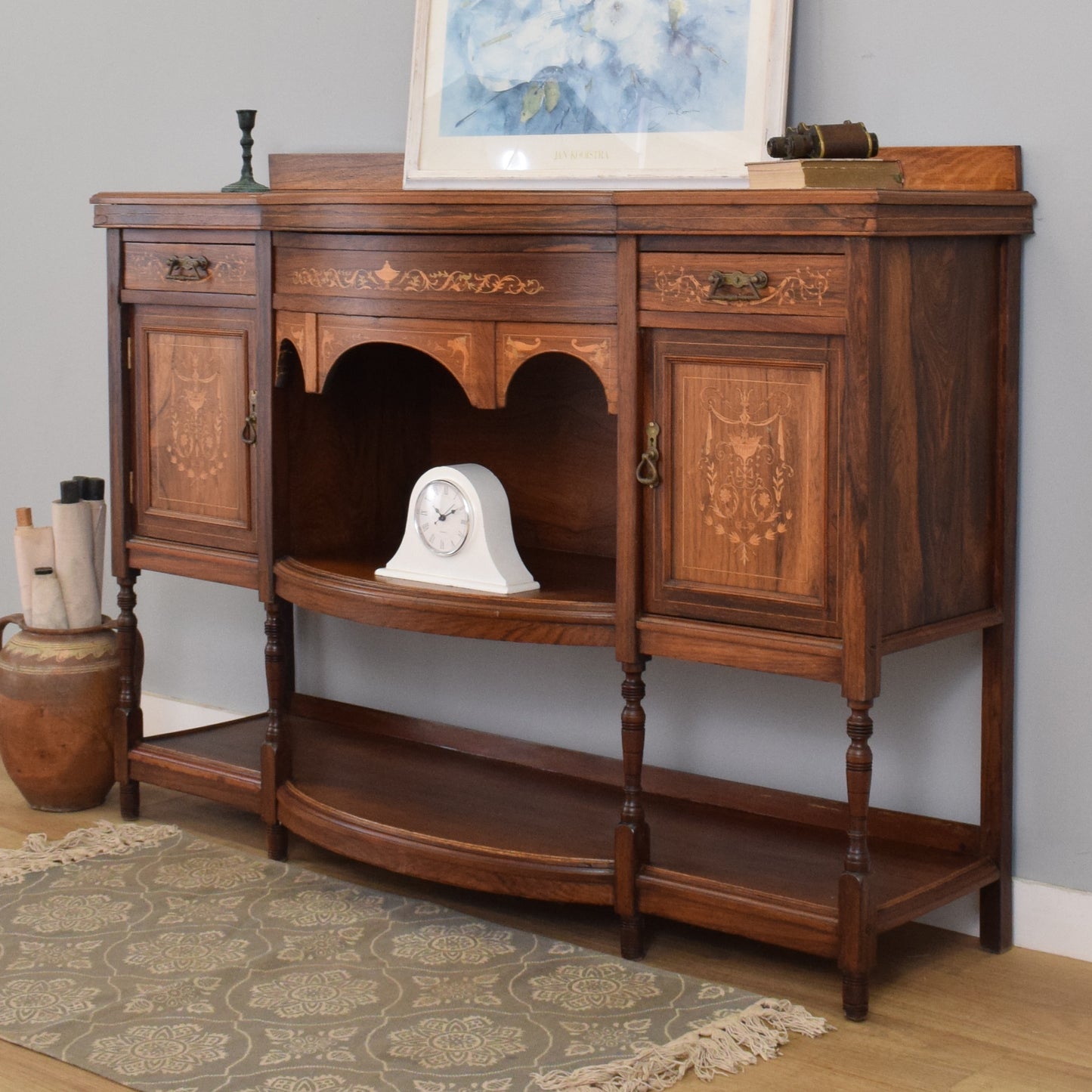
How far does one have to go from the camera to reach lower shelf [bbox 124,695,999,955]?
278 centimetres

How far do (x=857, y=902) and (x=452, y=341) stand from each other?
1.17 meters

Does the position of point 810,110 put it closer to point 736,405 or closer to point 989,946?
point 736,405

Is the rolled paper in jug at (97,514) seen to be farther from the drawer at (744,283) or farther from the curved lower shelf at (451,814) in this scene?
the drawer at (744,283)

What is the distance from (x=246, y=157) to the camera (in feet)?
11.6

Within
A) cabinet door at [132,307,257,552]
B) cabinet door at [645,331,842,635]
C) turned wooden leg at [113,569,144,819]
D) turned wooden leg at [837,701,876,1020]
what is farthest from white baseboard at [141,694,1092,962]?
turned wooden leg at [113,569,144,819]

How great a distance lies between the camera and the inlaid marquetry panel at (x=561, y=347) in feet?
9.05

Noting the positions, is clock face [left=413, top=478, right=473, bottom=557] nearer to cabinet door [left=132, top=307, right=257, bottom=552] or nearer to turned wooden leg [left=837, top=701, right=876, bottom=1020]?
cabinet door [left=132, top=307, right=257, bottom=552]

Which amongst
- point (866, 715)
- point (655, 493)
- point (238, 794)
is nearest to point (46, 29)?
point (238, 794)

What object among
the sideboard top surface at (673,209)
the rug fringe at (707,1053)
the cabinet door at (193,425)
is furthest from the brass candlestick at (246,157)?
the rug fringe at (707,1053)

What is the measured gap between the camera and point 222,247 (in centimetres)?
330

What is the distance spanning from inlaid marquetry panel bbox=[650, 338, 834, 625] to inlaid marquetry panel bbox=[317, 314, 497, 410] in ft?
1.13

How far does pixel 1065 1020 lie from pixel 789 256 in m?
1.28

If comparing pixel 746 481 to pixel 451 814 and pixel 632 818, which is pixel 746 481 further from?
pixel 451 814

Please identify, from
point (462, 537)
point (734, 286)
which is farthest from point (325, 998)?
point (734, 286)
